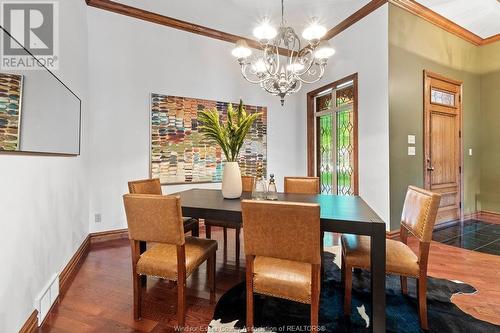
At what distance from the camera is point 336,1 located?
137 inches

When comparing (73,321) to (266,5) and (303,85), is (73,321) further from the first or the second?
(303,85)

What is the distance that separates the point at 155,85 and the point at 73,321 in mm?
3103

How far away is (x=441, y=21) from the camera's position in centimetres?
389

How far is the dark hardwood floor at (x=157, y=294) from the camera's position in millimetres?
1779

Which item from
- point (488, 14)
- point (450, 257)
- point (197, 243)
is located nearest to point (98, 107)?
point (197, 243)

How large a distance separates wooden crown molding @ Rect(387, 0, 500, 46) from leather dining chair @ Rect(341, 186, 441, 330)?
2.98m

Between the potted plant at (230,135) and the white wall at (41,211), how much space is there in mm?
1280

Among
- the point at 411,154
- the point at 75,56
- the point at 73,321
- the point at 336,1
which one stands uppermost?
the point at 336,1

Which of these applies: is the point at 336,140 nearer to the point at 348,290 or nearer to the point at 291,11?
the point at 291,11

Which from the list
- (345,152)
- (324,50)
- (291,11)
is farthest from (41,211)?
(345,152)

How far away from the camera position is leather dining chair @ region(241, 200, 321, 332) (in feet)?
4.55

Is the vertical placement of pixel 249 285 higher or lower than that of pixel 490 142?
lower

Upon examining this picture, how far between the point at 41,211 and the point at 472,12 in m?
5.72

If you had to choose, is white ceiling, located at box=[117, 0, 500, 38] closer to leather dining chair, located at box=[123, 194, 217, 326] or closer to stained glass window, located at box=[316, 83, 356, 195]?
stained glass window, located at box=[316, 83, 356, 195]
